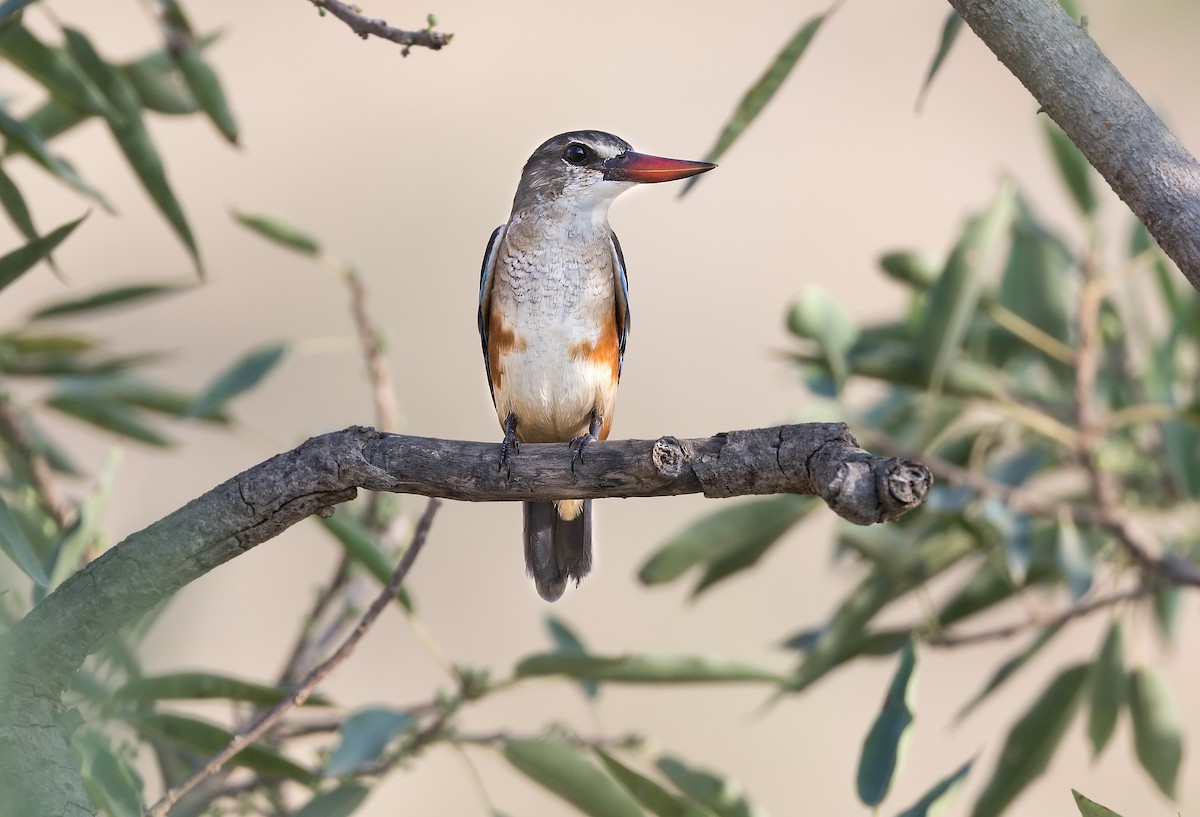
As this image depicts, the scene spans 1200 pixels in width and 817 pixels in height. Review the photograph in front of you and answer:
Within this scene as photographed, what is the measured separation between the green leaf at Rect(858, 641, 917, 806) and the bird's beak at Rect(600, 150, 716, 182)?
1.16 m

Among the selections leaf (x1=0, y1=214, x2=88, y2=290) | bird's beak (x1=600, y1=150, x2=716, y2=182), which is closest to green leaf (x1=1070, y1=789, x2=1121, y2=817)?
bird's beak (x1=600, y1=150, x2=716, y2=182)

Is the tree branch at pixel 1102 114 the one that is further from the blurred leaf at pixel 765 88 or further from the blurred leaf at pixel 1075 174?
the blurred leaf at pixel 1075 174

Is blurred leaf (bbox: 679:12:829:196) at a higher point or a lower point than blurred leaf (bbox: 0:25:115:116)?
lower

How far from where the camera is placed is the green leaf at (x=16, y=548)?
165 centimetres

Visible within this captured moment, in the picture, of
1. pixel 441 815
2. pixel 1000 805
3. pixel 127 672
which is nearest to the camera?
pixel 127 672

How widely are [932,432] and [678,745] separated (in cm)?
281

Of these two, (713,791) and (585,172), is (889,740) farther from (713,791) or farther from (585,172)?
(585,172)

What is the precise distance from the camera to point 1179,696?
5555 mm

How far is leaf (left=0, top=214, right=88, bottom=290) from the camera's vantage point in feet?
6.69

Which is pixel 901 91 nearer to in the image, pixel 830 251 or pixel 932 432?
pixel 830 251

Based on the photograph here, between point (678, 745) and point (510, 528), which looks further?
point (510, 528)

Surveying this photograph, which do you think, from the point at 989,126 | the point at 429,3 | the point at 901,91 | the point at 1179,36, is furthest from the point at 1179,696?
the point at 429,3

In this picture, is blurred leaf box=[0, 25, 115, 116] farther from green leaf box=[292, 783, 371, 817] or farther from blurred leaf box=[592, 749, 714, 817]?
blurred leaf box=[592, 749, 714, 817]

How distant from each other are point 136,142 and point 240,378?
1.80 feet
